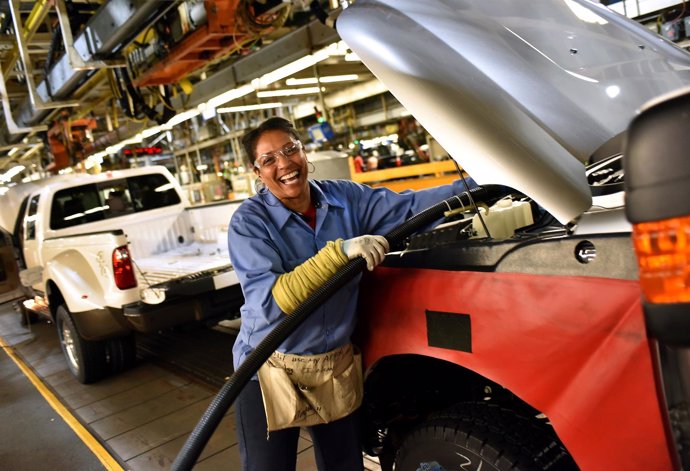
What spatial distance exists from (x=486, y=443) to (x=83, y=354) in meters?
4.79

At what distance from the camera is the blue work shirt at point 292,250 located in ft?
6.40

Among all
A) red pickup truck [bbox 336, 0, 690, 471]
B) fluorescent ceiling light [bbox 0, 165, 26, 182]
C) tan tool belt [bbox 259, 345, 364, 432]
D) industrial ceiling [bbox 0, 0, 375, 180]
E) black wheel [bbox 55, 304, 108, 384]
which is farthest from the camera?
fluorescent ceiling light [bbox 0, 165, 26, 182]

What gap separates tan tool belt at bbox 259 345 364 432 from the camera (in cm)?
202

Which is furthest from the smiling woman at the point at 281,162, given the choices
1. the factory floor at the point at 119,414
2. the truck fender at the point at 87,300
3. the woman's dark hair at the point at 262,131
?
the truck fender at the point at 87,300

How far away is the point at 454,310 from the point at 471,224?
Result: 1.75 feet

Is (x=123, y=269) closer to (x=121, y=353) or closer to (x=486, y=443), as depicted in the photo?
(x=121, y=353)

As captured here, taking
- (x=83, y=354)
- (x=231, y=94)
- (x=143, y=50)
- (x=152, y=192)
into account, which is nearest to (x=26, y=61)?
(x=143, y=50)

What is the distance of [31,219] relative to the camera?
22.3ft

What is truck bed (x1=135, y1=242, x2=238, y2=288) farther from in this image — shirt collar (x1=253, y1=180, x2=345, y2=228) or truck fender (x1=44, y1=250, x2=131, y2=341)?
shirt collar (x1=253, y1=180, x2=345, y2=228)

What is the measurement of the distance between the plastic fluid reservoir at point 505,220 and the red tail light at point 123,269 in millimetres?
3601

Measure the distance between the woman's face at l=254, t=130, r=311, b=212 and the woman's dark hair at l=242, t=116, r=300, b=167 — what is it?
A: 0.02 m

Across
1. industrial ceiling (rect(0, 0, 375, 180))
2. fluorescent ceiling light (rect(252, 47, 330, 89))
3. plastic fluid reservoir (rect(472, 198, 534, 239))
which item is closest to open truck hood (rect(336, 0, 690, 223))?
plastic fluid reservoir (rect(472, 198, 534, 239))

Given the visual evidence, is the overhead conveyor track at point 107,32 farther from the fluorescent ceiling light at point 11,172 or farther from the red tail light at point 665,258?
the fluorescent ceiling light at point 11,172

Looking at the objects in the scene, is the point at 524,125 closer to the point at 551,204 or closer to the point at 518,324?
the point at 551,204
